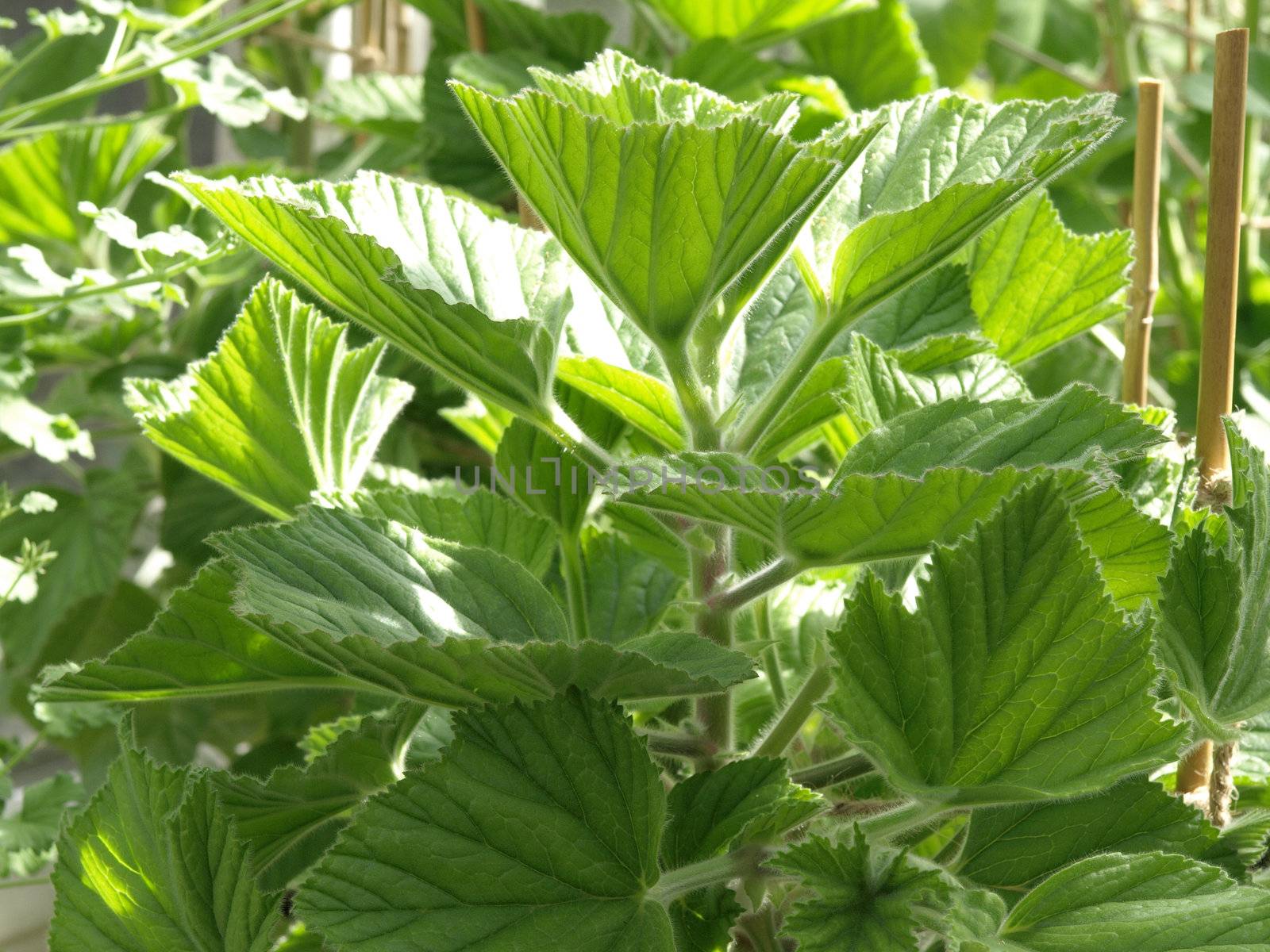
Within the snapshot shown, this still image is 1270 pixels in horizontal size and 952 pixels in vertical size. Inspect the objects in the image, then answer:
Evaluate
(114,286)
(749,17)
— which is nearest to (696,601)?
(114,286)

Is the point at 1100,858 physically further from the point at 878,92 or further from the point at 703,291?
the point at 878,92

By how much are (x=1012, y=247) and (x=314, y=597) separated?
272 mm

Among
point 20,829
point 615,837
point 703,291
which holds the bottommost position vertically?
point 20,829

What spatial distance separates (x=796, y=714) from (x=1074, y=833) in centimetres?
8

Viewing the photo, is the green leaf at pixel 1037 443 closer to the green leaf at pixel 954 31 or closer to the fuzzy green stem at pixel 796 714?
the fuzzy green stem at pixel 796 714

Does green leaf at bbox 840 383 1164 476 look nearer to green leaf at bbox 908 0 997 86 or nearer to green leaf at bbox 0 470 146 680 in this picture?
green leaf at bbox 0 470 146 680

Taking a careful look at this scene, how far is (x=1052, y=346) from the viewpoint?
435mm

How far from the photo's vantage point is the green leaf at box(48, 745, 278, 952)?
32 cm

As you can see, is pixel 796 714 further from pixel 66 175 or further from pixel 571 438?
pixel 66 175

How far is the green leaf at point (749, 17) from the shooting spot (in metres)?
0.77

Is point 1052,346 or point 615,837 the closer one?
point 615,837

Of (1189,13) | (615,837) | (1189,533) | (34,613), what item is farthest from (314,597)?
(1189,13)

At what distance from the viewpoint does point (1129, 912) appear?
26 centimetres

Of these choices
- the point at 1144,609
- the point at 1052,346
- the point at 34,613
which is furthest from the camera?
the point at 34,613
